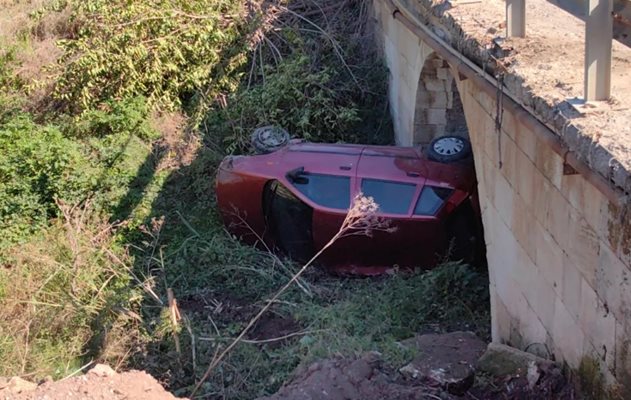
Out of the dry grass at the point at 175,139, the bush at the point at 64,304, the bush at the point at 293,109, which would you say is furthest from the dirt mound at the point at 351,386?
the dry grass at the point at 175,139

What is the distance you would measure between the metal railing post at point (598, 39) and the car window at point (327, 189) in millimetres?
5185

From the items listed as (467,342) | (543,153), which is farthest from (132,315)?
(543,153)

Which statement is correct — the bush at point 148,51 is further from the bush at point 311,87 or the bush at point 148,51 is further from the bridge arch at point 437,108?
the bridge arch at point 437,108

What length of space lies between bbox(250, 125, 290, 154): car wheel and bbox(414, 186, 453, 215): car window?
2180 millimetres

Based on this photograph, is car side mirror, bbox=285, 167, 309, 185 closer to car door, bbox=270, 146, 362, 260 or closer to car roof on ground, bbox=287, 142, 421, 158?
car door, bbox=270, 146, 362, 260

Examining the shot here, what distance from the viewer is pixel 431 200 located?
355 inches

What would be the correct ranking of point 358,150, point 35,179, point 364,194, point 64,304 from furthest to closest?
point 35,179 → point 358,150 → point 364,194 → point 64,304

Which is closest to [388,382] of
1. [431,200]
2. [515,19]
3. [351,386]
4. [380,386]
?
[380,386]

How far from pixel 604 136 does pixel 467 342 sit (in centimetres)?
313

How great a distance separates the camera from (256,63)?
14.0 metres

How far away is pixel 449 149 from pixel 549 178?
14.0 feet

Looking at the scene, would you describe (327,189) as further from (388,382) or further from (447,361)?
(388,382)

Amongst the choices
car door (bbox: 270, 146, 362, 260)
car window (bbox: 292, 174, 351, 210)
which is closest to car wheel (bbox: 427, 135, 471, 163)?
car door (bbox: 270, 146, 362, 260)

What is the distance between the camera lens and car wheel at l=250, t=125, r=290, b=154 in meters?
10.3
